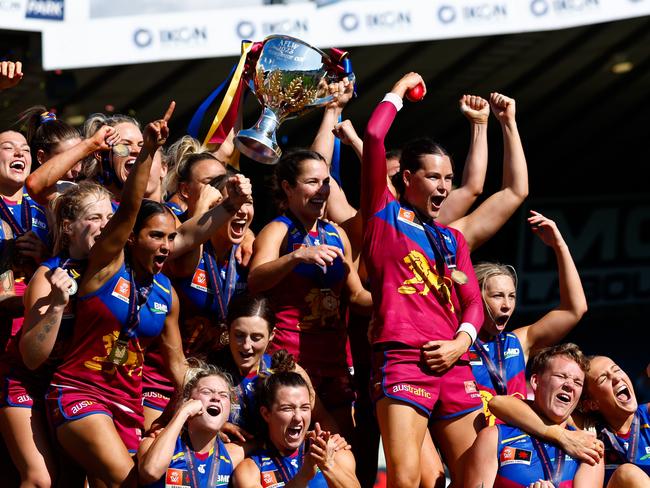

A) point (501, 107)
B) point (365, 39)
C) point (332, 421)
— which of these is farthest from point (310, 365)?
point (365, 39)

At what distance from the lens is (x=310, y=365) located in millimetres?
5031

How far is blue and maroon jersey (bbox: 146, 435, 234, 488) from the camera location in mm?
4469

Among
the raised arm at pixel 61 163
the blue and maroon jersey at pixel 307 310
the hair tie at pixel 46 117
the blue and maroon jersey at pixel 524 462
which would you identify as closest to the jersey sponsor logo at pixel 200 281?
the blue and maroon jersey at pixel 307 310

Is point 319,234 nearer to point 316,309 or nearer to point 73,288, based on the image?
point 316,309

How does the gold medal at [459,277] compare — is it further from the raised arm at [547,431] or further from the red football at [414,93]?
the red football at [414,93]

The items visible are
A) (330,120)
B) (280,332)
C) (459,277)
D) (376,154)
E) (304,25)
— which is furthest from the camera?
(304,25)

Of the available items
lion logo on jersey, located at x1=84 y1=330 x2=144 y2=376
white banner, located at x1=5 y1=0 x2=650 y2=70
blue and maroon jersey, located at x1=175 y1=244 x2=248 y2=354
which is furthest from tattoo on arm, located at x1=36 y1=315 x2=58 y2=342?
white banner, located at x1=5 y1=0 x2=650 y2=70

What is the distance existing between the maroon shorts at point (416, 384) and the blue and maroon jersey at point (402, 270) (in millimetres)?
61

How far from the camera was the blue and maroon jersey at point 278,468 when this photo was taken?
15.2ft

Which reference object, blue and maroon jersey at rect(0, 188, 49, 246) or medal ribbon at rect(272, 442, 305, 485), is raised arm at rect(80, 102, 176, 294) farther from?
medal ribbon at rect(272, 442, 305, 485)

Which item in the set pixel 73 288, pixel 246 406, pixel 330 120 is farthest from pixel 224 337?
pixel 330 120

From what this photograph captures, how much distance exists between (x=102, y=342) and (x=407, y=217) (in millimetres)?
1233

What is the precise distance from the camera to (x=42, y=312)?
427 cm

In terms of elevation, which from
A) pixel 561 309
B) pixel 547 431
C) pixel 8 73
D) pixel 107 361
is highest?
pixel 8 73
